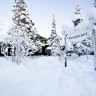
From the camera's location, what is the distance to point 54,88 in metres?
5.41

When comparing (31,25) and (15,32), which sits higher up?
(31,25)

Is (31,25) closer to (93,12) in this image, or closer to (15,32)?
(15,32)

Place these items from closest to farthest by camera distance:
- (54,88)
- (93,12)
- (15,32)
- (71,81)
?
(54,88), (71,81), (93,12), (15,32)

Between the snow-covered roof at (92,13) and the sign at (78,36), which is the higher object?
the snow-covered roof at (92,13)

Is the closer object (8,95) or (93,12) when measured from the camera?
(8,95)

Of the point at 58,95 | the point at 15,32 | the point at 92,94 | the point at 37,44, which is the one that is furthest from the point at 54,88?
the point at 37,44

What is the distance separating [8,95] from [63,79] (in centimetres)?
167

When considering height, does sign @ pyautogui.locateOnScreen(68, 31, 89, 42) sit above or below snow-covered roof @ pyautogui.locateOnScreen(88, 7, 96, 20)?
below

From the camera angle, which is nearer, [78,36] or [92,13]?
[92,13]


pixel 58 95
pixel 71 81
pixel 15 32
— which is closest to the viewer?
pixel 58 95

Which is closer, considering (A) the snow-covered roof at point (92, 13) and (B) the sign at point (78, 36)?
(A) the snow-covered roof at point (92, 13)

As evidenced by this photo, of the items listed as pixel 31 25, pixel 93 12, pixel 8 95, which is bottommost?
pixel 8 95

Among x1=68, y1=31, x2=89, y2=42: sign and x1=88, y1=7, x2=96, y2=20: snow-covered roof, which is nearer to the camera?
x1=88, y1=7, x2=96, y2=20: snow-covered roof

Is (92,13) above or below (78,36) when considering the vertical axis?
above
